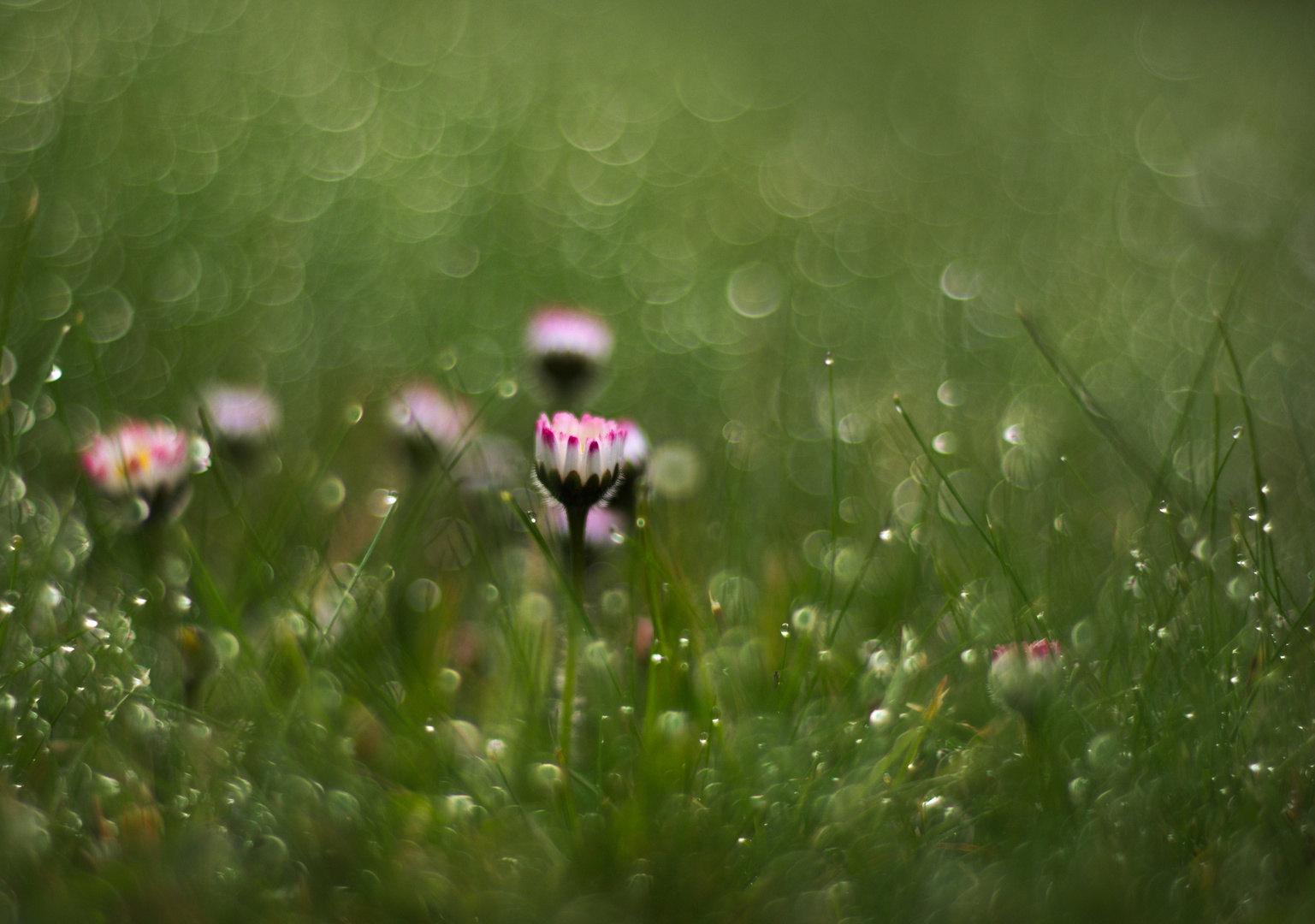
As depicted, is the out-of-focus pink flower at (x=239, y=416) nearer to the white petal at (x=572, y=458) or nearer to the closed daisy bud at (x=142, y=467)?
the closed daisy bud at (x=142, y=467)

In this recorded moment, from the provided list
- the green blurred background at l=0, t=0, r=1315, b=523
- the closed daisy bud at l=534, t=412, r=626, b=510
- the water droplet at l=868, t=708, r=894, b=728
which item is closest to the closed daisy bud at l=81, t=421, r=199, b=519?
the green blurred background at l=0, t=0, r=1315, b=523

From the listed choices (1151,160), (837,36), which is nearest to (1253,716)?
(1151,160)

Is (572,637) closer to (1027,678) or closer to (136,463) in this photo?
(1027,678)

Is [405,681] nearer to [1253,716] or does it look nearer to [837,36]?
[1253,716]

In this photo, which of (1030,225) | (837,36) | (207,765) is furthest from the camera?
(837,36)

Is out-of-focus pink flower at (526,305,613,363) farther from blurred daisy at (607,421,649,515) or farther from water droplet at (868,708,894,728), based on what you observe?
water droplet at (868,708,894,728)

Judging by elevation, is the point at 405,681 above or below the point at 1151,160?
below
